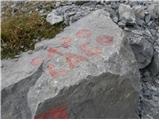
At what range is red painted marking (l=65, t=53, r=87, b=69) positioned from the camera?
6370mm

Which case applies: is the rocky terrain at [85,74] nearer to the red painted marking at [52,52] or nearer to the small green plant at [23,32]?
the red painted marking at [52,52]

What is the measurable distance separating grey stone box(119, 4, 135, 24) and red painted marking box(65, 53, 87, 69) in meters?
1.87

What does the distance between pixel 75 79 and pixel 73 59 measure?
42 cm

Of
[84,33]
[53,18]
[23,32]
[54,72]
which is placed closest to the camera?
[54,72]

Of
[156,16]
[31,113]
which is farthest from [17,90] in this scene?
[156,16]

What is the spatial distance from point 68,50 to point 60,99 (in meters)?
0.97

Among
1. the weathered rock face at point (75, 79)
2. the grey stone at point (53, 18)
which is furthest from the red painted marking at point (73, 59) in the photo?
the grey stone at point (53, 18)

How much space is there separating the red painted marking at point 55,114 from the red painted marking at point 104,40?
140 centimetres

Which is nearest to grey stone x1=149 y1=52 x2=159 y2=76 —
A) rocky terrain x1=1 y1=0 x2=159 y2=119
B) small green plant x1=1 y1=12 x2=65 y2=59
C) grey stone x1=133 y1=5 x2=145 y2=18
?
rocky terrain x1=1 y1=0 x2=159 y2=119

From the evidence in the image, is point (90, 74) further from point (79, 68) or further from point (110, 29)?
point (110, 29)

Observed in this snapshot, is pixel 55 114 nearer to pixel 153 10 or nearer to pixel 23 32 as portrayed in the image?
pixel 23 32

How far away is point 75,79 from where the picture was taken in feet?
20.2

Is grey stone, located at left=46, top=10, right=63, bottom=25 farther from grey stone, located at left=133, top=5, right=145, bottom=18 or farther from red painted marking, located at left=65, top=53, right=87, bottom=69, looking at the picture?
grey stone, located at left=133, top=5, right=145, bottom=18

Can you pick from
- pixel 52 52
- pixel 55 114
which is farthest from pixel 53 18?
pixel 55 114
